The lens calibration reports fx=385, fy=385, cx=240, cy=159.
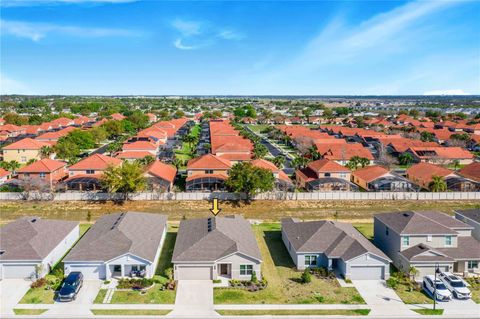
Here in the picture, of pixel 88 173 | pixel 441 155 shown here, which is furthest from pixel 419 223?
pixel 441 155

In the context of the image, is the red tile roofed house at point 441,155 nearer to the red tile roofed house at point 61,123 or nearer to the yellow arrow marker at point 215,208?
the yellow arrow marker at point 215,208

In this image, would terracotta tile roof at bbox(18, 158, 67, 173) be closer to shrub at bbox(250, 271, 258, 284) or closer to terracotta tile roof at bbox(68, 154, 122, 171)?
terracotta tile roof at bbox(68, 154, 122, 171)

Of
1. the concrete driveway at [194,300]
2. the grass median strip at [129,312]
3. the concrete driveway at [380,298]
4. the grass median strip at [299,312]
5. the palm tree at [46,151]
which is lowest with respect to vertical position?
the concrete driveway at [380,298]

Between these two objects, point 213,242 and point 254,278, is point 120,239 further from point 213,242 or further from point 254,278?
point 254,278

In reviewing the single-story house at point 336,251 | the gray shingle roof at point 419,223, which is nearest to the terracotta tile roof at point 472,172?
the gray shingle roof at point 419,223

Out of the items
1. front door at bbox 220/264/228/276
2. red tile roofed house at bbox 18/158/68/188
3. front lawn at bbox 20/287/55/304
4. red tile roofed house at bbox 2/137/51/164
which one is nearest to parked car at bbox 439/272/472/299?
front door at bbox 220/264/228/276

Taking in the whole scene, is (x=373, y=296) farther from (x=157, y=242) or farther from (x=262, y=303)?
(x=157, y=242)

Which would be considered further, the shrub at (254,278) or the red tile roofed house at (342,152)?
the red tile roofed house at (342,152)
